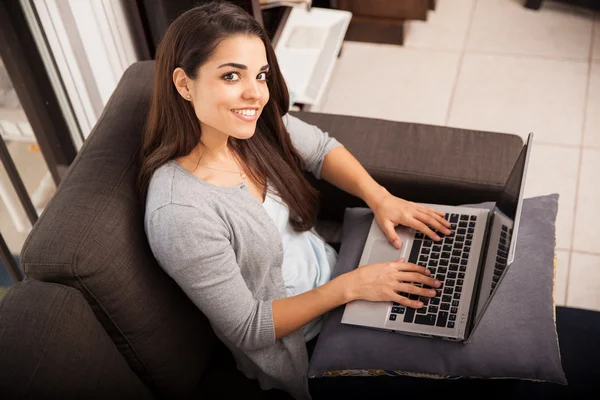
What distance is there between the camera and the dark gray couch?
3.52 feet

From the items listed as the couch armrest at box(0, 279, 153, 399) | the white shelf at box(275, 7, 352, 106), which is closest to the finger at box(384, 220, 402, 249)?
the couch armrest at box(0, 279, 153, 399)

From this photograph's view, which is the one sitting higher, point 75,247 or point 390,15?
point 75,247

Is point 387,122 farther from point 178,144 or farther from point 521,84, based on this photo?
point 521,84

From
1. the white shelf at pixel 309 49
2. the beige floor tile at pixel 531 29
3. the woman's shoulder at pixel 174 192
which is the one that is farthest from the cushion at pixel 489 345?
the beige floor tile at pixel 531 29

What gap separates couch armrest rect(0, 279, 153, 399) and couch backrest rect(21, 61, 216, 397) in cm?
4

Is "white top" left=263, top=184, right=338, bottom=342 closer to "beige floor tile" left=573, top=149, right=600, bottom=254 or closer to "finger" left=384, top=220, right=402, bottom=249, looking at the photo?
"finger" left=384, top=220, right=402, bottom=249

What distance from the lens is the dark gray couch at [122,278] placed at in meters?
1.07

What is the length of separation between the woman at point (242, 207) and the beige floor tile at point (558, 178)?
1006 mm

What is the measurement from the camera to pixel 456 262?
140cm

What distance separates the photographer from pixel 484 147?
1622mm

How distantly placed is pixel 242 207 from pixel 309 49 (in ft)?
4.53

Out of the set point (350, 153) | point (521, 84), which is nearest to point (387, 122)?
point (350, 153)

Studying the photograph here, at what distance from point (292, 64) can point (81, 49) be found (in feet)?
2.72

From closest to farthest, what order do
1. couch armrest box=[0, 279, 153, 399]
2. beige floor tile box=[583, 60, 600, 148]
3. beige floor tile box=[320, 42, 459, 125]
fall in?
1. couch armrest box=[0, 279, 153, 399]
2. beige floor tile box=[583, 60, 600, 148]
3. beige floor tile box=[320, 42, 459, 125]
